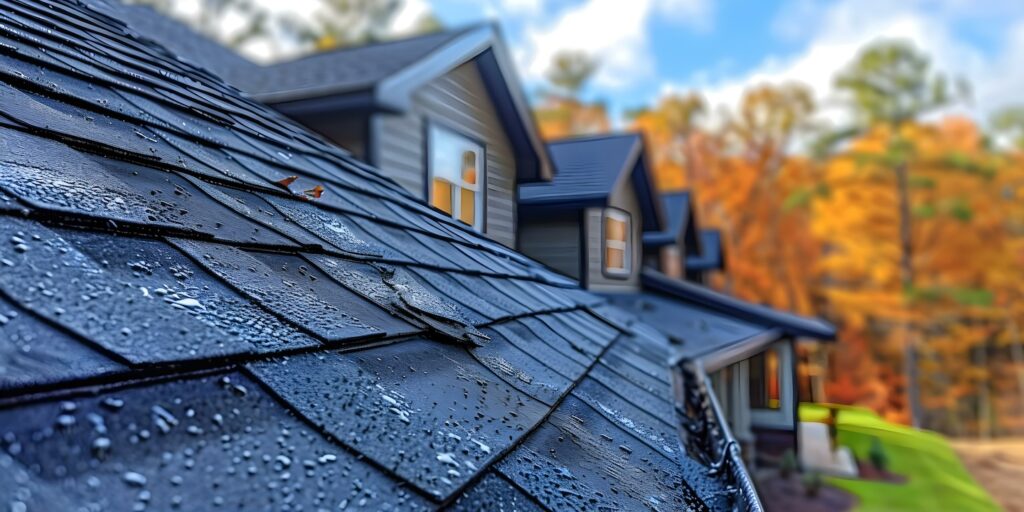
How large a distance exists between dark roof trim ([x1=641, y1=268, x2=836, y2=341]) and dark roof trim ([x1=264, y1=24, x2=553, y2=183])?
624 centimetres

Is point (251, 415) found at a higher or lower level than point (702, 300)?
higher

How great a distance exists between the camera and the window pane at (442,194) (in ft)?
21.1

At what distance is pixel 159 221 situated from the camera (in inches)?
46.7

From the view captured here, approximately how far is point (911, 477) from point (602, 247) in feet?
31.4

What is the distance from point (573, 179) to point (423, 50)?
218 inches

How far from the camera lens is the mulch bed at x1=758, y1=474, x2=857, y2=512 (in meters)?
10.4

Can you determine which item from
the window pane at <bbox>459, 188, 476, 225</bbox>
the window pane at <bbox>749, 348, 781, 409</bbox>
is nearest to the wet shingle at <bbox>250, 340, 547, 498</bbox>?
the window pane at <bbox>459, 188, 476, 225</bbox>

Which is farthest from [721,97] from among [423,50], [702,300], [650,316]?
[423,50]

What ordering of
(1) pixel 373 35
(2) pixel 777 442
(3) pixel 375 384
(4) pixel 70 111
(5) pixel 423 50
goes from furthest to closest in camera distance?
(1) pixel 373 35, (2) pixel 777 442, (5) pixel 423 50, (4) pixel 70 111, (3) pixel 375 384

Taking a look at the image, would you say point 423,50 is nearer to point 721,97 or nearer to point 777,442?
point 777,442

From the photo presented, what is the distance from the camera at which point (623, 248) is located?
40.5 feet

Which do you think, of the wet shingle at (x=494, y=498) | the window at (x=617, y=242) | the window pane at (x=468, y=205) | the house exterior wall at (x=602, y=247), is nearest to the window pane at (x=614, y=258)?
the window at (x=617, y=242)

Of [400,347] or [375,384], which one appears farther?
[400,347]

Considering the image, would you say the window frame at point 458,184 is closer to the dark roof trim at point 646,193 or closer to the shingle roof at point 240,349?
the shingle roof at point 240,349
